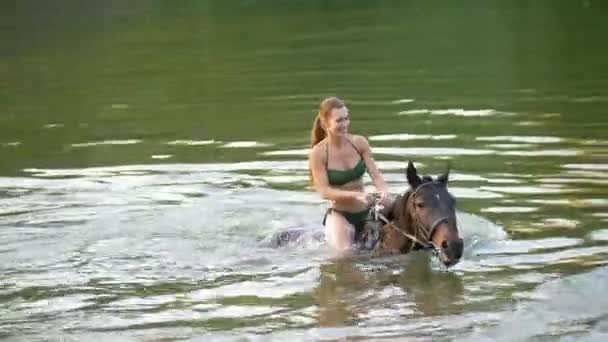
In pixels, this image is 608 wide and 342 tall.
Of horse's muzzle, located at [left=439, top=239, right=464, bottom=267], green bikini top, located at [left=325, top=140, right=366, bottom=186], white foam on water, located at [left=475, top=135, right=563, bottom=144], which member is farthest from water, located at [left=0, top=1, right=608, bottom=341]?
green bikini top, located at [left=325, top=140, right=366, bottom=186]

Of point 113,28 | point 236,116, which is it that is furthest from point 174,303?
point 113,28

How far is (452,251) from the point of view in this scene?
12.7 m

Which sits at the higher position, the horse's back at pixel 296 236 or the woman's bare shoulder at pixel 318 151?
the woman's bare shoulder at pixel 318 151

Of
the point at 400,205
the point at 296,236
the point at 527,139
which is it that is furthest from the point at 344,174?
the point at 527,139

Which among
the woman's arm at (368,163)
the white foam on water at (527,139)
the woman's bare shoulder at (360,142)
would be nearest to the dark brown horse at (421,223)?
the woman's arm at (368,163)

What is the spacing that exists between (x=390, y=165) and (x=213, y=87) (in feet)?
40.3

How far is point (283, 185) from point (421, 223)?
5930 millimetres

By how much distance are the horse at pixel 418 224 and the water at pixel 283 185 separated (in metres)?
0.36

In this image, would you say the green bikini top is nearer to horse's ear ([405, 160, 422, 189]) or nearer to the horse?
the horse

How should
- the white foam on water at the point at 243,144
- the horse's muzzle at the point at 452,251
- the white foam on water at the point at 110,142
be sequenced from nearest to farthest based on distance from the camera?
1. the horse's muzzle at the point at 452,251
2. the white foam on water at the point at 243,144
3. the white foam on water at the point at 110,142

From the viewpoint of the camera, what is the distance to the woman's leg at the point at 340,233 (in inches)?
588

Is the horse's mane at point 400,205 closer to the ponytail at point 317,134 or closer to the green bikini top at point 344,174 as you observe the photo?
the green bikini top at point 344,174

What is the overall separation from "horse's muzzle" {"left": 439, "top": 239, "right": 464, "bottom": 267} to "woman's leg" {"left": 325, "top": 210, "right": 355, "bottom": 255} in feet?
7.61

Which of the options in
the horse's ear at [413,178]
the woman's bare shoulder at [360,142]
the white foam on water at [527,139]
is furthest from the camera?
the white foam on water at [527,139]
